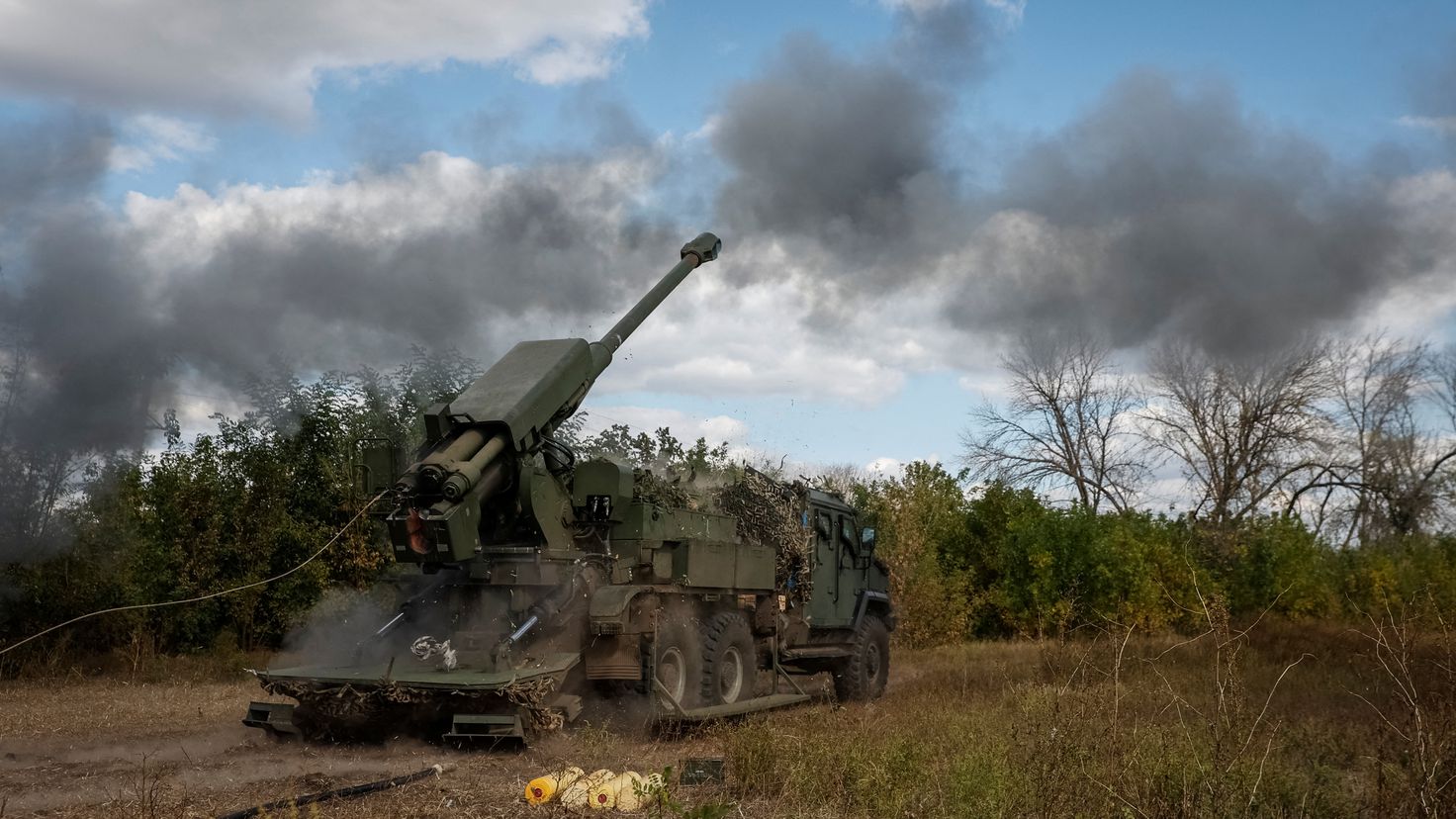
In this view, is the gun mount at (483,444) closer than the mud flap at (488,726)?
No

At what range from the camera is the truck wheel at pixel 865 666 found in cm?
1653

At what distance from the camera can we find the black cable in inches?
287

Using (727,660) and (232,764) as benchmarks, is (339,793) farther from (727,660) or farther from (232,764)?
(727,660)

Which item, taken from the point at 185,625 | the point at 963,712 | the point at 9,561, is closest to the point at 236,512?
the point at 185,625

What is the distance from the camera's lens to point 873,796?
773 cm

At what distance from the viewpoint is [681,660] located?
40.7 feet

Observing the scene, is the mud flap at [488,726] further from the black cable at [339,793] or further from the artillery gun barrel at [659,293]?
the artillery gun barrel at [659,293]

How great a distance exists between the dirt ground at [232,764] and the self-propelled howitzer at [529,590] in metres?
0.30

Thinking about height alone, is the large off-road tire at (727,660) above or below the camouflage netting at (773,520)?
below

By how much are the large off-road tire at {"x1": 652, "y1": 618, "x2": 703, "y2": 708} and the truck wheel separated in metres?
4.32

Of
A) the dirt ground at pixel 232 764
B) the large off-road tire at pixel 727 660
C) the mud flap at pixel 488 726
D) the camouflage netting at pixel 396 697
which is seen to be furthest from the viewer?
the large off-road tire at pixel 727 660

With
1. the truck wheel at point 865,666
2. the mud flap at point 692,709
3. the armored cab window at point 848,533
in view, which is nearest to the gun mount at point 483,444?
the mud flap at point 692,709

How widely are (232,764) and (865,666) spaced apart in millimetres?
9160

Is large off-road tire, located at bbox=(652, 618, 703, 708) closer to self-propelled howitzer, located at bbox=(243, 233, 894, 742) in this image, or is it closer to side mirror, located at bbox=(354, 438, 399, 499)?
self-propelled howitzer, located at bbox=(243, 233, 894, 742)
